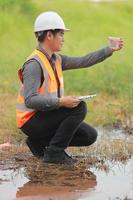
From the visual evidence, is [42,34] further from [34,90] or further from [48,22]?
[34,90]

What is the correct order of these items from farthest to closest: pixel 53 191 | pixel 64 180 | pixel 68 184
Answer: pixel 64 180 → pixel 68 184 → pixel 53 191

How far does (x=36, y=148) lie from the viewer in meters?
6.31

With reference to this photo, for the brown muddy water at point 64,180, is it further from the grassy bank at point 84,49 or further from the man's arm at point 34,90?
the grassy bank at point 84,49

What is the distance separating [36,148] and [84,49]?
6616mm

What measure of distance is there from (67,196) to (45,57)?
4.55 ft

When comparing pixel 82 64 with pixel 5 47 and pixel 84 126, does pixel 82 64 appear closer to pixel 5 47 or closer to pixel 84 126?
pixel 84 126

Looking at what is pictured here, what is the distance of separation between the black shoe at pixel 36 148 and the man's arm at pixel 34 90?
0.52 metres

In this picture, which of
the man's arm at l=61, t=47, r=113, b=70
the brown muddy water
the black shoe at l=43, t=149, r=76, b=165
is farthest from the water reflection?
the man's arm at l=61, t=47, r=113, b=70

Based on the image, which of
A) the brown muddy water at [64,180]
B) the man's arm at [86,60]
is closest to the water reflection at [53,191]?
the brown muddy water at [64,180]

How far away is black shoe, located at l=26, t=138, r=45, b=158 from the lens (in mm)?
6293

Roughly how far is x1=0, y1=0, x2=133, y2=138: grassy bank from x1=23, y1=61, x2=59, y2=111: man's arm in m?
1.64

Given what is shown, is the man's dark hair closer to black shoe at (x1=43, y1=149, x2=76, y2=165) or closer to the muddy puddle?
black shoe at (x1=43, y1=149, x2=76, y2=165)

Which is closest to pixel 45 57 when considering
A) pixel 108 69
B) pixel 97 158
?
pixel 97 158

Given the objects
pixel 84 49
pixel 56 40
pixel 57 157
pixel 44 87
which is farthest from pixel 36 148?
pixel 84 49
